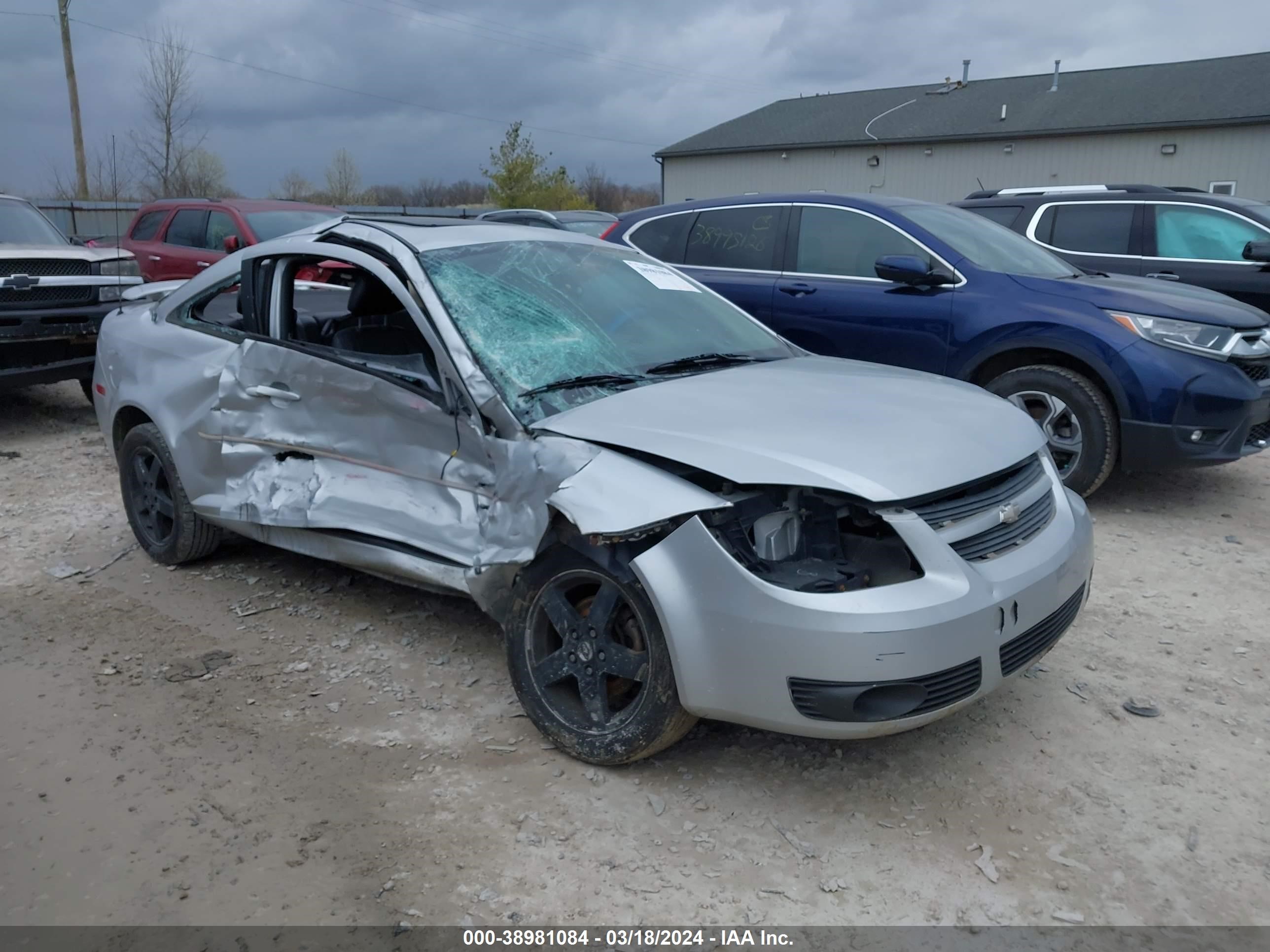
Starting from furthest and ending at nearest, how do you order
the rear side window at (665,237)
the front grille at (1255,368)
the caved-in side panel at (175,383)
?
the rear side window at (665,237)
the front grille at (1255,368)
the caved-in side panel at (175,383)

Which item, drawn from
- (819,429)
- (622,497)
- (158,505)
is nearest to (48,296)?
(158,505)

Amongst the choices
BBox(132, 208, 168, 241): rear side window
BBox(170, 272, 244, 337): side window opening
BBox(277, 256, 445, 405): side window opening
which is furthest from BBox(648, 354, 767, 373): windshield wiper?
BBox(132, 208, 168, 241): rear side window

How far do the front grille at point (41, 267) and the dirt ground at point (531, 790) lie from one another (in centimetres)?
437

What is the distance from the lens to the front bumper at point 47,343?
7.70 meters

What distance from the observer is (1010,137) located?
99.3 ft

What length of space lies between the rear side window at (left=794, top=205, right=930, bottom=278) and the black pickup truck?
17.2 feet

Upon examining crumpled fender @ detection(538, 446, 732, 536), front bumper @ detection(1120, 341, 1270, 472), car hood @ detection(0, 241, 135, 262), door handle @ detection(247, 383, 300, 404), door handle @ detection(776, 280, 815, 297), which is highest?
car hood @ detection(0, 241, 135, 262)

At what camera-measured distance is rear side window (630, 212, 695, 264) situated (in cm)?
722

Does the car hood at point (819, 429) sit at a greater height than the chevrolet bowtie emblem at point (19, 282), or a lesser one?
lesser

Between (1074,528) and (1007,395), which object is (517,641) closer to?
(1074,528)

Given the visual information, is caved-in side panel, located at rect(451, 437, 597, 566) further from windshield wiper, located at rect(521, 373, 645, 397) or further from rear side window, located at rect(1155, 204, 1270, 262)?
rear side window, located at rect(1155, 204, 1270, 262)

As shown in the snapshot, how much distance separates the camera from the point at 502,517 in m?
3.30

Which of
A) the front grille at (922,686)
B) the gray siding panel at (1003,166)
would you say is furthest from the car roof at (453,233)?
the gray siding panel at (1003,166)

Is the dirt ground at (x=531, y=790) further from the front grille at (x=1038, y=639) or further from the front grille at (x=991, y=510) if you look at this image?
the front grille at (x=991, y=510)
